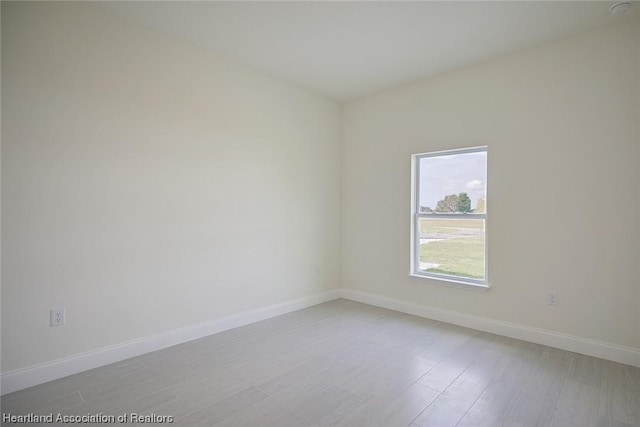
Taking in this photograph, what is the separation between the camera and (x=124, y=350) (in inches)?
109

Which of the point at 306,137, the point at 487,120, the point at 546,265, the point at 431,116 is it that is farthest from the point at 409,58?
the point at 546,265

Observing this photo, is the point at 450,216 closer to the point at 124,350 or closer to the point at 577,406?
the point at 577,406

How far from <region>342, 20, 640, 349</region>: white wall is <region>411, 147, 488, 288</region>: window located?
0.12m

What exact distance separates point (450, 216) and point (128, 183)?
3.35m

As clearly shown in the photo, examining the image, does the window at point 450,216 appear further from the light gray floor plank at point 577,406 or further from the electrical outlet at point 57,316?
the electrical outlet at point 57,316

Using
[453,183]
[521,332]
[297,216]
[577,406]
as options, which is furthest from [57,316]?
[521,332]

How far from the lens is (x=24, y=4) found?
2326mm

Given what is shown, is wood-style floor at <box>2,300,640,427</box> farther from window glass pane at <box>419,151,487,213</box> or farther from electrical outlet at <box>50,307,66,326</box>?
window glass pane at <box>419,151,487,213</box>

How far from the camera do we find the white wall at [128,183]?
92.0 inches

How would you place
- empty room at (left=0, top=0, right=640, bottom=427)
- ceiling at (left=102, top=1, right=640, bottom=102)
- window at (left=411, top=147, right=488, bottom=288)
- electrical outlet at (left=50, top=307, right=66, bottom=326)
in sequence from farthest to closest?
window at (left=411, top=147, right=488, bottom=288) → ceiling at (left=102, top=1, right=640, bottom=102) → electrical outlet at (left=50, top=307, right=66, bottom=326) → empty room at (left=0, top=0, right=640, bottom=427)

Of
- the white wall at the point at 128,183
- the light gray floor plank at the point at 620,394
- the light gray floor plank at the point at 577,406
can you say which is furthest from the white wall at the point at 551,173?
the white wall at the point at 128,183

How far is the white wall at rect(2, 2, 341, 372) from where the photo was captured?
2336 mm

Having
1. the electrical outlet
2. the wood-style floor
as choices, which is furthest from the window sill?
the electrical outlet

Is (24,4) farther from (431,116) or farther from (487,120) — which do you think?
(487,120)
